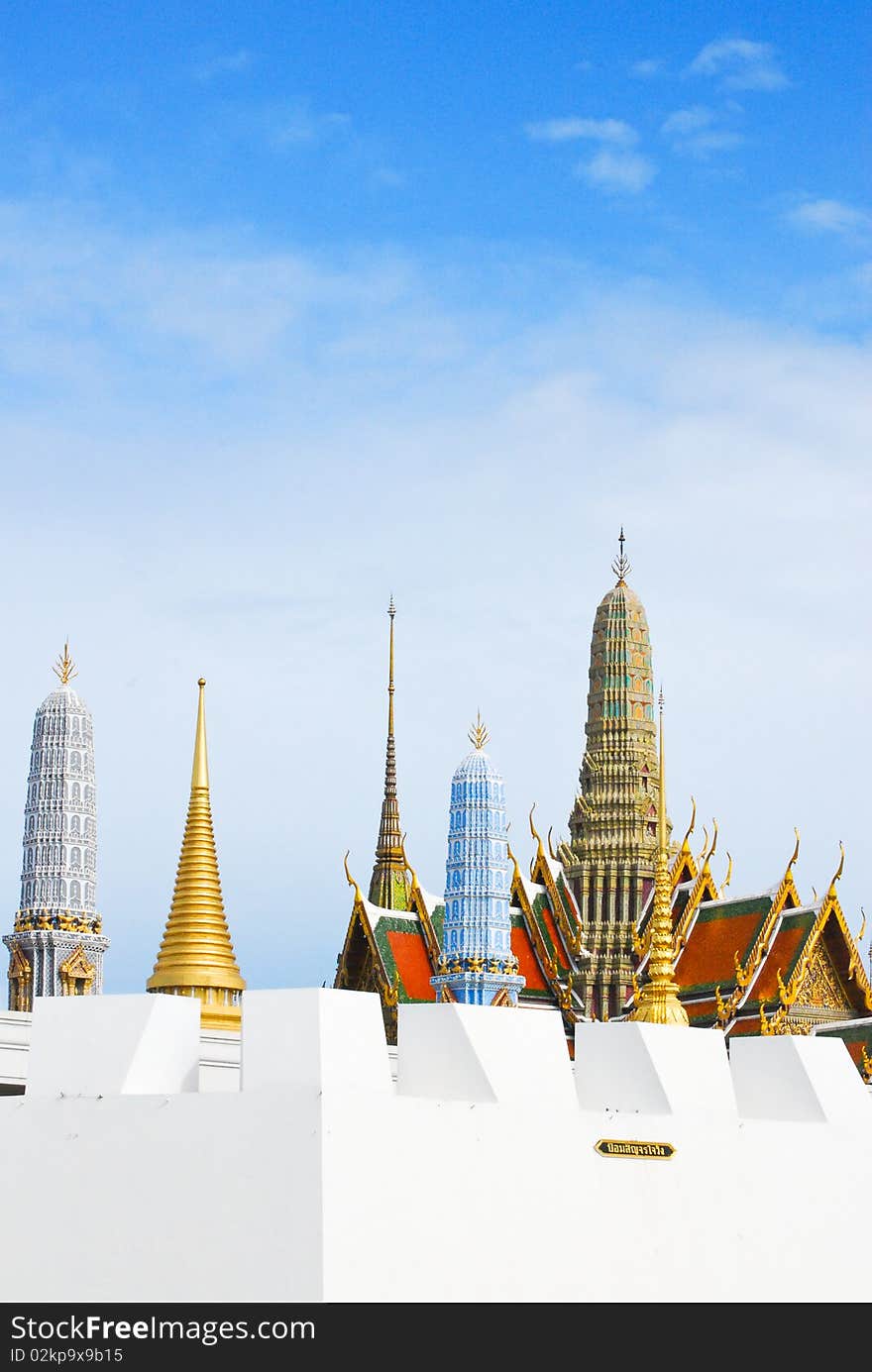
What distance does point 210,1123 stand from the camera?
51.7 ft

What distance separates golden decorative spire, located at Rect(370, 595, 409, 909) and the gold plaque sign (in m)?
28.3

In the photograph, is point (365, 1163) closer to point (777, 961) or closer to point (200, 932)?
point (200, 932)

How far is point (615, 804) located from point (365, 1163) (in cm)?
2744

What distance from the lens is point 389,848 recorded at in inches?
1891

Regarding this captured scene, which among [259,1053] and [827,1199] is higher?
[259,1053]

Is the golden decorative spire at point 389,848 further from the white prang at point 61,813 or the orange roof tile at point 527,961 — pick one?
the white prang at point 61,813

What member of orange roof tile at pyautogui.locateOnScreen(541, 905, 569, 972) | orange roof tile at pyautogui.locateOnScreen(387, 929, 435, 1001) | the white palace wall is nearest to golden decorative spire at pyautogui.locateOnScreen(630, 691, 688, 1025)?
the white palace wall

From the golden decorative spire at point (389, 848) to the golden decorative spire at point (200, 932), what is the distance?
16471mm

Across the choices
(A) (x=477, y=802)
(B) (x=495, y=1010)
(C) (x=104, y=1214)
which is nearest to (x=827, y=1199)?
(B) (x=495, y=1010)

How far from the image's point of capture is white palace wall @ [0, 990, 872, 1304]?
1548cm

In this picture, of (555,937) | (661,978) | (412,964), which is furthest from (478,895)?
(555,937)

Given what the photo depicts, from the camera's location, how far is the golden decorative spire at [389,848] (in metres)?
47.1
